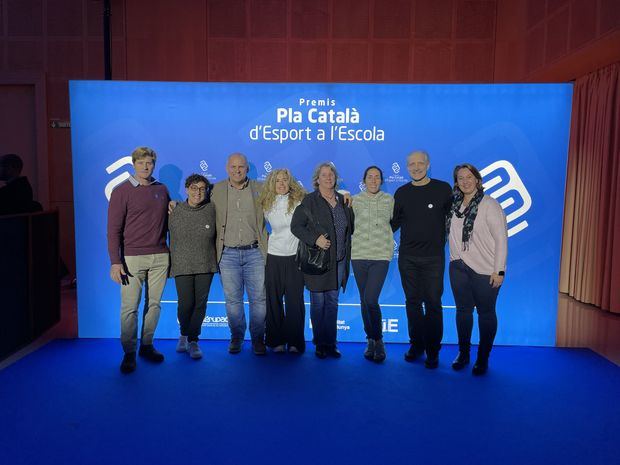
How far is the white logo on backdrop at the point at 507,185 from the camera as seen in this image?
3918mm

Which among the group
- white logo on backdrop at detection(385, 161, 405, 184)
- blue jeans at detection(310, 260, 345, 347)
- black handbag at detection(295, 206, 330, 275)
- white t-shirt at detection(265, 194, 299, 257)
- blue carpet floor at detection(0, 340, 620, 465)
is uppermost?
white logo on backdrop at detection(385, 161, 405, 184)

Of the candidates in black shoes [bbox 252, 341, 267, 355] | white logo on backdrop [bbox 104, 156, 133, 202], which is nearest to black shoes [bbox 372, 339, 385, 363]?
black shoes [bbox 252, 341, 267, 355]

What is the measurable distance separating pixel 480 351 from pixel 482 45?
480 cm

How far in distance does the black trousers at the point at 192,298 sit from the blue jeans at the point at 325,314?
0.83 m

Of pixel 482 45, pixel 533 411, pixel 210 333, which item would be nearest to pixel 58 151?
pixel 210 333

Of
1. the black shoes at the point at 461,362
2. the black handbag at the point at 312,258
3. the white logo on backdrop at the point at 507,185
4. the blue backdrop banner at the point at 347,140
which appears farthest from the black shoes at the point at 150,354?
the white logo on backdrop at the point at 507,185

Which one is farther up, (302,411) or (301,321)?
(301,321)

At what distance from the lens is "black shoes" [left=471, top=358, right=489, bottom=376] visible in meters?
3.46

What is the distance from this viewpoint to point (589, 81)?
548 centimetres

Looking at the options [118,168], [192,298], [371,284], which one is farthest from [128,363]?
[371,284]

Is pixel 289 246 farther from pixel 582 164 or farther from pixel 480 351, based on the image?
pixel 582 164

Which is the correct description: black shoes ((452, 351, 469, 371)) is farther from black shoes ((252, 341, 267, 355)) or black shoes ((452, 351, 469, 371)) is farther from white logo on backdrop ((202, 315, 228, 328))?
white logo on backdrop ((202, 315, 228, 328))

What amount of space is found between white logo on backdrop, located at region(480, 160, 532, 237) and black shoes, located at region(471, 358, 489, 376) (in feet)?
4.02

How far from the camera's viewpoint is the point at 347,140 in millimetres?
3943
